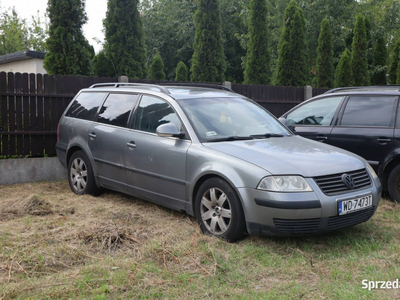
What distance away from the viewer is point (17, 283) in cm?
357

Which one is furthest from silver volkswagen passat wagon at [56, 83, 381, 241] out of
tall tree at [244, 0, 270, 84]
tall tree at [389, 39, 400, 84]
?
tall tree at [389, 39, 400, 84]

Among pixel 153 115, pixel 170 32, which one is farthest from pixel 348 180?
pixel 170 32

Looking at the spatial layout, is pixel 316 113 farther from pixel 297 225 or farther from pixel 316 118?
pixel 297 225

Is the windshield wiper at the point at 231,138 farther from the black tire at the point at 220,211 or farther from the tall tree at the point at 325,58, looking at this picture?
the tall tree at the point at 325,58

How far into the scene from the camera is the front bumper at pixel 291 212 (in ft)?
13.9

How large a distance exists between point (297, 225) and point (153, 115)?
2.47m

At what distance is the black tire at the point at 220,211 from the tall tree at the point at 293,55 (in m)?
14.3

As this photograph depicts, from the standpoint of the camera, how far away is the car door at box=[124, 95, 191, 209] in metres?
5.25

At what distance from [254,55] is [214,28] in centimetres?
243

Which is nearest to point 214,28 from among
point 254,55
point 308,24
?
point 254,55

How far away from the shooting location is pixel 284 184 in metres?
4.32

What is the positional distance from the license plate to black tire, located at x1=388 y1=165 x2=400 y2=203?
1963mm

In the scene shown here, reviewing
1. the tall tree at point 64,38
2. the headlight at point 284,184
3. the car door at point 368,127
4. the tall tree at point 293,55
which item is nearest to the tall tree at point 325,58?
Result: the tall tree at point 293,55

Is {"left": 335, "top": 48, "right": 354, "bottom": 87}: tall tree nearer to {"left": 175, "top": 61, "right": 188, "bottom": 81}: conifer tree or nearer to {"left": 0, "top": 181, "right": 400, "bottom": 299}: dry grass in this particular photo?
{"left": 175, "top": 61, "right": 188, "bottom": 81}: conifer tree
